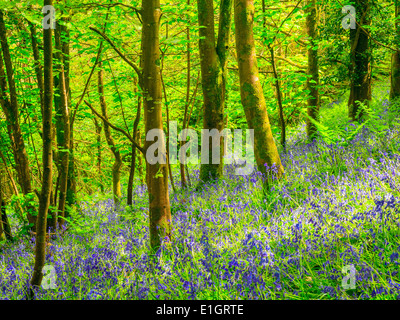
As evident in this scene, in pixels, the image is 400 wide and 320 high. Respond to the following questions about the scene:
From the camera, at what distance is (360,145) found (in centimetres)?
551

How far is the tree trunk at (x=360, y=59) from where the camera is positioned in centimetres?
743

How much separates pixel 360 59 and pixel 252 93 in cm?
398

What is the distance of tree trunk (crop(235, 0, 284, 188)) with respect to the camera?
5273mm

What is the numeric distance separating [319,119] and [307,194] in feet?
19.8

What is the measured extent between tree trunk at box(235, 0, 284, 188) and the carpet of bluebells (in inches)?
22.1

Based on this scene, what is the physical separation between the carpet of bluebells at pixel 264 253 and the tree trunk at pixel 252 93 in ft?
1.84

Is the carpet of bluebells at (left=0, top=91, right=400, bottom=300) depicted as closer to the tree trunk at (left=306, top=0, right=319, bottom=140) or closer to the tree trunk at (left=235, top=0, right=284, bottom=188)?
the tree trunk at (left=235, top=0, right=284, bottom=188)

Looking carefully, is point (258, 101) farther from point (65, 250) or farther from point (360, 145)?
point (65, 250)

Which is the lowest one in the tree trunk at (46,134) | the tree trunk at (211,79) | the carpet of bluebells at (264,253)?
the carpet of bluebells at (264,253)

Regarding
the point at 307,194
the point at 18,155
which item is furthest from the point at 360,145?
the point at 18,155

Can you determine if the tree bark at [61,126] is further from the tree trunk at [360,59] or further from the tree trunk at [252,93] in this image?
the tree trunk at [360,59]

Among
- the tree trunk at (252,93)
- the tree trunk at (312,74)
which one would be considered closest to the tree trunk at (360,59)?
the tree trunk at (312,74)

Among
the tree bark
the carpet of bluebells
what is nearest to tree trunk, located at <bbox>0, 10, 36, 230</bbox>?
the tree bark

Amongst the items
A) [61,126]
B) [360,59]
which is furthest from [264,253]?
[360,59]
